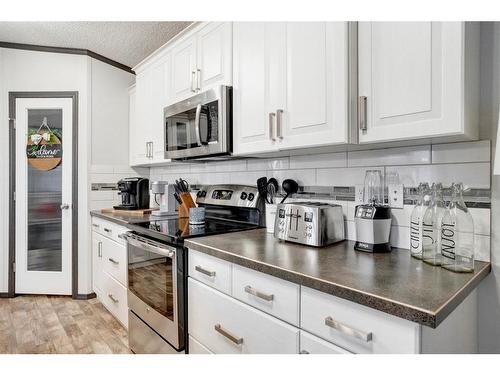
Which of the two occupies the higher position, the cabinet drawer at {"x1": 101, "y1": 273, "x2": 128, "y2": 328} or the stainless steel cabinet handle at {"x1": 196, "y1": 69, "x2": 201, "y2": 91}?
the stainless steel cabinet handle at {"x1": 196, "y1": 69, "x2": 201, "y2": 91}

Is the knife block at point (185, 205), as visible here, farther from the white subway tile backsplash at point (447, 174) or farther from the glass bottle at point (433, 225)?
the glass bottle at point (433, 225)

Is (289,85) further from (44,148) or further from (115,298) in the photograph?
(44,148)

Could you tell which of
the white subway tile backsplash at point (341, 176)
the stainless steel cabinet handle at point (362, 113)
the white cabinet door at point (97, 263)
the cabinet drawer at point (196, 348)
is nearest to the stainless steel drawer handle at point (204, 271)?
the cabinet drawer at point (196, 348)

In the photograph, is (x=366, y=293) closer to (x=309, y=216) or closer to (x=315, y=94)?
(x=309, y=216)

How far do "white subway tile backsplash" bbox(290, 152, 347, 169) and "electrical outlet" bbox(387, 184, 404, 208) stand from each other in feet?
0.89

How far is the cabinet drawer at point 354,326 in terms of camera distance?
0.78 meters

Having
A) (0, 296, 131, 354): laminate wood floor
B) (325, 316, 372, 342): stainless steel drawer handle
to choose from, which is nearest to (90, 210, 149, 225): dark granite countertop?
(0, 296, 131, 354): laminate wood floor

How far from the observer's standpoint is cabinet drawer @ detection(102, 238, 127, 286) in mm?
2246

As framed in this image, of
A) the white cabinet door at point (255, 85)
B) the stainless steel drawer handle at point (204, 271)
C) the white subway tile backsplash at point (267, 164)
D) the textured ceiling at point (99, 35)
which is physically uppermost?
the textured ceiling at point (99, 35)

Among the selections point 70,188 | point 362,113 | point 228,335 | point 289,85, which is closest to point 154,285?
point 228,335

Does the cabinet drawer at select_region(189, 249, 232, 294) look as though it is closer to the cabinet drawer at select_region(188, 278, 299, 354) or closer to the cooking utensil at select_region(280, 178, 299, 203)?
the cabinet drawer at select_region(188, 278, 299, 354)

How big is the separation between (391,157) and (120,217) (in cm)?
200

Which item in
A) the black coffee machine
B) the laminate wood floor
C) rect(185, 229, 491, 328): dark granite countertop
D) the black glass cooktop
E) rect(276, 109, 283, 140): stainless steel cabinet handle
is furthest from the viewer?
the black coffee machine

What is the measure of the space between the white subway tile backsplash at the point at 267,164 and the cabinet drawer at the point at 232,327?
2.82ft
